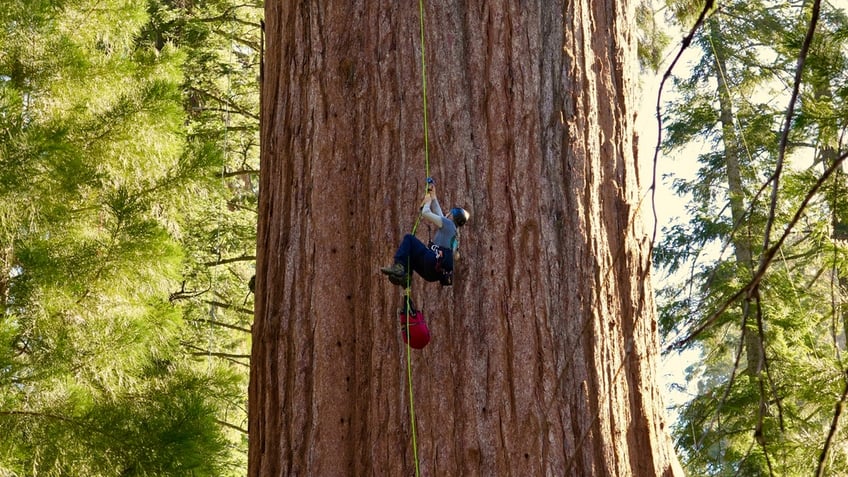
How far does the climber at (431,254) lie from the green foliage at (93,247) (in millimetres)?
3909

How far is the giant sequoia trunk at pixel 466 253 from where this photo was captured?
2.94 metres

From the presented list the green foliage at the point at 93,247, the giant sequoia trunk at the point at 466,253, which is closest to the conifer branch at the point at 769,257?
the giant sequoia trunk at the point at 466,253

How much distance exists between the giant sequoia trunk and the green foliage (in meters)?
3.07

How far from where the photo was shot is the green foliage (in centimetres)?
599

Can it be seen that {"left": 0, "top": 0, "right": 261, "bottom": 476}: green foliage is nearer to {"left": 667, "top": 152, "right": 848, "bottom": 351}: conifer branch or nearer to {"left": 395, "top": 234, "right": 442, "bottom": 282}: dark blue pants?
{"left": 395, "top": 234, "right": 442, "bottom": 282}: dark blue pants

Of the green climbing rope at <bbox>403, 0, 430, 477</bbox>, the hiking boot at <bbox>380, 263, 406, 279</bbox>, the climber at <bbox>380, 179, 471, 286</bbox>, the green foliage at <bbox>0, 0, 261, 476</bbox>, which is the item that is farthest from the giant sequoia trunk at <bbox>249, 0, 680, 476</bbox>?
the green foliage at <bbox>0, 0, 261, 476</bbox>

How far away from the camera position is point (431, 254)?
8.70 ft

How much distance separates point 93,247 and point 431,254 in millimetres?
4376

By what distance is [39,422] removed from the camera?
588cm

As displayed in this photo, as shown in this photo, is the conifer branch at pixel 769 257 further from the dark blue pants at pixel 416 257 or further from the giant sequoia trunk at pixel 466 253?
the giant sequoia trunk at pixel 466 253

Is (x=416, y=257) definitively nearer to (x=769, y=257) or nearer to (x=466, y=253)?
(x=466, y=253)

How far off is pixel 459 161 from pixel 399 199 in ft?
0.82

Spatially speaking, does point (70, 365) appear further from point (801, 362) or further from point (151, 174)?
point (801, 362)

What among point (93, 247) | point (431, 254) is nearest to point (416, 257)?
point (431, 254)
